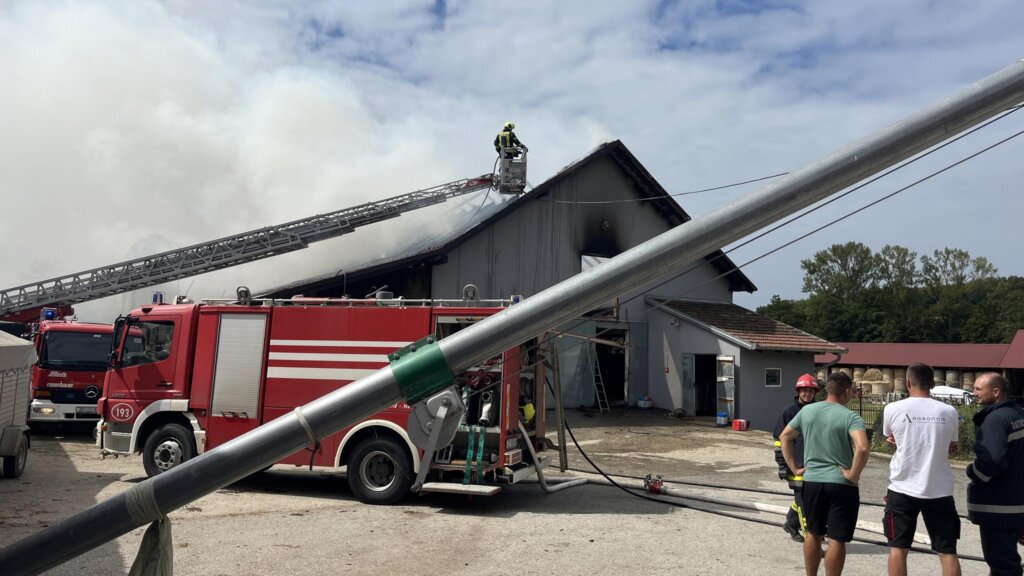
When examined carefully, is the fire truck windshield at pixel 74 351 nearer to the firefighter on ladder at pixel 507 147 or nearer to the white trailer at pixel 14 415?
the white trailer at pixel 14 415

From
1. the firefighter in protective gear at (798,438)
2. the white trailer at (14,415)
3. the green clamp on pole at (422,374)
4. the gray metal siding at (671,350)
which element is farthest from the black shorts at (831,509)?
the gray metal siding at (671,350)

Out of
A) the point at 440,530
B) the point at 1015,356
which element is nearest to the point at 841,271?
the point at 1015,356

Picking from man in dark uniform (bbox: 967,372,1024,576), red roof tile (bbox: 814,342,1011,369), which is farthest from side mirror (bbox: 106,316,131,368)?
red roof tile (bbox: 814,342,1011,369)

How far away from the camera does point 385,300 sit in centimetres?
991

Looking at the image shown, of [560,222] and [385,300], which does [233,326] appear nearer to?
[385,300]

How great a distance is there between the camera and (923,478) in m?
5.03

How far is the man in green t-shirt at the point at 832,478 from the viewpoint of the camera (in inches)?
209

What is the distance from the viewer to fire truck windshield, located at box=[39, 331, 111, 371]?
48.4 feet

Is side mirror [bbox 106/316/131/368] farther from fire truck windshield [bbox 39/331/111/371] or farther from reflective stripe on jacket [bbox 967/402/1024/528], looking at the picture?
reflective stripe on jacket [bbox 967/402/1024/528]

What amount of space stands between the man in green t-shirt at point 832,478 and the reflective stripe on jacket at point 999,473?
2.37 feet

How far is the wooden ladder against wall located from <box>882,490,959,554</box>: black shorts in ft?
52.1

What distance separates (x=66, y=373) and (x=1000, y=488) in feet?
51.3

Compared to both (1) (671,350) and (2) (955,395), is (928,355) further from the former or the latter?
(1) (671,350)

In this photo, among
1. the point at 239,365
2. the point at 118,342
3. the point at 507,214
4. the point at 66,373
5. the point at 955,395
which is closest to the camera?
the point at 239,365
